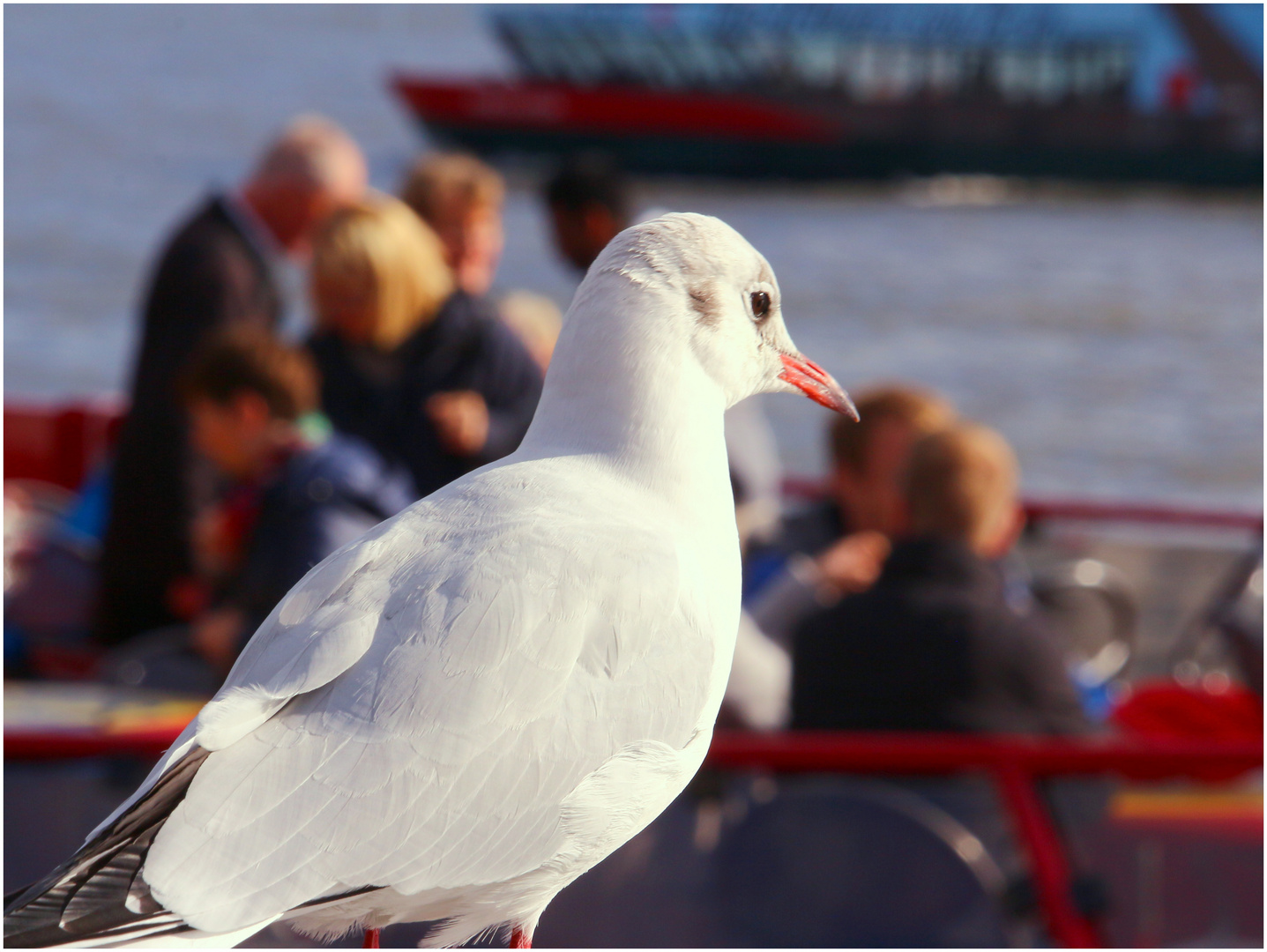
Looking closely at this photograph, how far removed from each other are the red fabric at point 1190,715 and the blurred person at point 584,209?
1777 millimetres

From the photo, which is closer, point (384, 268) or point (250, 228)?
point (384, 268)

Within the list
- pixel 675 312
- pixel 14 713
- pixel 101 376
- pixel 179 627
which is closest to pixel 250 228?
pixel 179 627

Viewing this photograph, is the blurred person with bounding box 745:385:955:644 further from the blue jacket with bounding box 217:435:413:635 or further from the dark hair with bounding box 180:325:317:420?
the dark hair with bounding box 180:325:317:420

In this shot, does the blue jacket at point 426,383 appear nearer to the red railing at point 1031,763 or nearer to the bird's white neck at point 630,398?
the red railing at point 1031,763

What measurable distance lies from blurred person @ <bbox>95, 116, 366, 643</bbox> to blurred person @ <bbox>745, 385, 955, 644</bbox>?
147 centimetres

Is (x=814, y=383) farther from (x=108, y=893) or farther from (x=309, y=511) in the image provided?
(x=309, y=511)

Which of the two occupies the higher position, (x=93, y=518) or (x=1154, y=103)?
(x=93, y=518)

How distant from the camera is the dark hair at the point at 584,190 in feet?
13.9

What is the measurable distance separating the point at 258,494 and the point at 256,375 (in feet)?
0.89

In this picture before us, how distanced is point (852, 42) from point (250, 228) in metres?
23.9

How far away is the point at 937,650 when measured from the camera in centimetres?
303

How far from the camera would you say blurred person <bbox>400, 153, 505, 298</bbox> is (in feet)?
14.8

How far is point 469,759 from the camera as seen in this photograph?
159 centimetres

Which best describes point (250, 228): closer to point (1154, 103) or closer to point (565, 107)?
point (565, 107)
